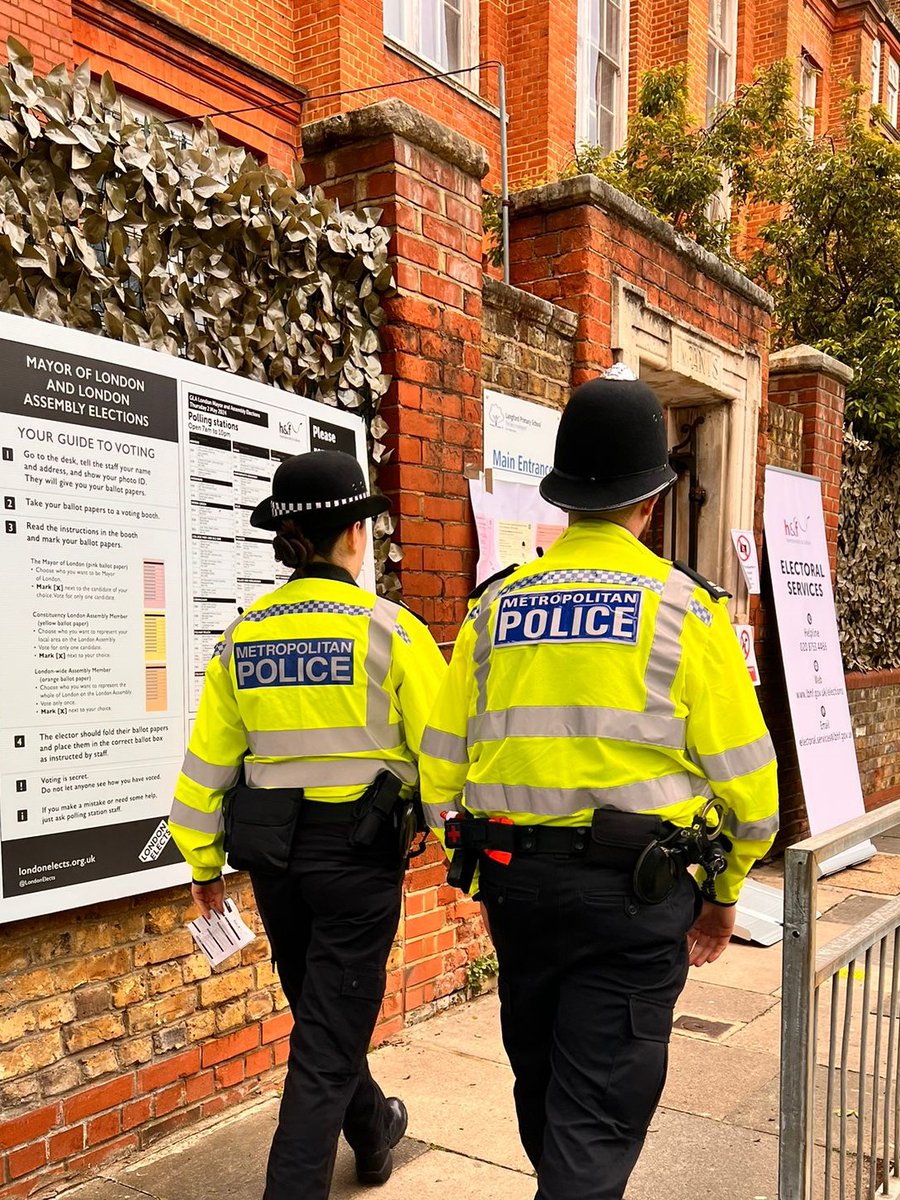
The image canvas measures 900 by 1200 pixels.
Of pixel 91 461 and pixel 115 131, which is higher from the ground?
pixel 115 131

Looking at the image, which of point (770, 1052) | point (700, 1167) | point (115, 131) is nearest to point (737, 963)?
point (770, 1052)

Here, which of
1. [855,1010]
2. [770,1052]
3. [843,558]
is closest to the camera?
[855,1010]

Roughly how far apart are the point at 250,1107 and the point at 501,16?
484 inches

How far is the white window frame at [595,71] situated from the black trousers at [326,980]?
12.1 meters

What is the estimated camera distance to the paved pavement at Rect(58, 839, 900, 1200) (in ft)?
10.0

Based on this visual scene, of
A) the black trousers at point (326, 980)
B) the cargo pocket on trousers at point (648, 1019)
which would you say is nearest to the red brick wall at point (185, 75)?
the black trousers at point (326, 980)

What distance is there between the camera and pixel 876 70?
834 inches

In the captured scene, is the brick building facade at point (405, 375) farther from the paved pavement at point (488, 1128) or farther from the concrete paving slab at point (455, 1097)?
the concrete paving slab at point (455, 1097)

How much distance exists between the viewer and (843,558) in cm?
847

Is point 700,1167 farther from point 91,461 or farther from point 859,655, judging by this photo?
point 859,655

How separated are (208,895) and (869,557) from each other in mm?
7303

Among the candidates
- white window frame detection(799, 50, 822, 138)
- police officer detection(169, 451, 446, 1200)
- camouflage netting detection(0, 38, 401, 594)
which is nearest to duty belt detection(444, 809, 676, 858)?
police officer detection(169, 451, 446, 1200)

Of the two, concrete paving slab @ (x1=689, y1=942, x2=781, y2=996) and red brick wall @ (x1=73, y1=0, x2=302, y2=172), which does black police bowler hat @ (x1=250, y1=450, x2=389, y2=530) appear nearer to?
concrete paving slab @ (x1=689, y1=942, x2=781, y2=996)

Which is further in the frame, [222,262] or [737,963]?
[737,963]
